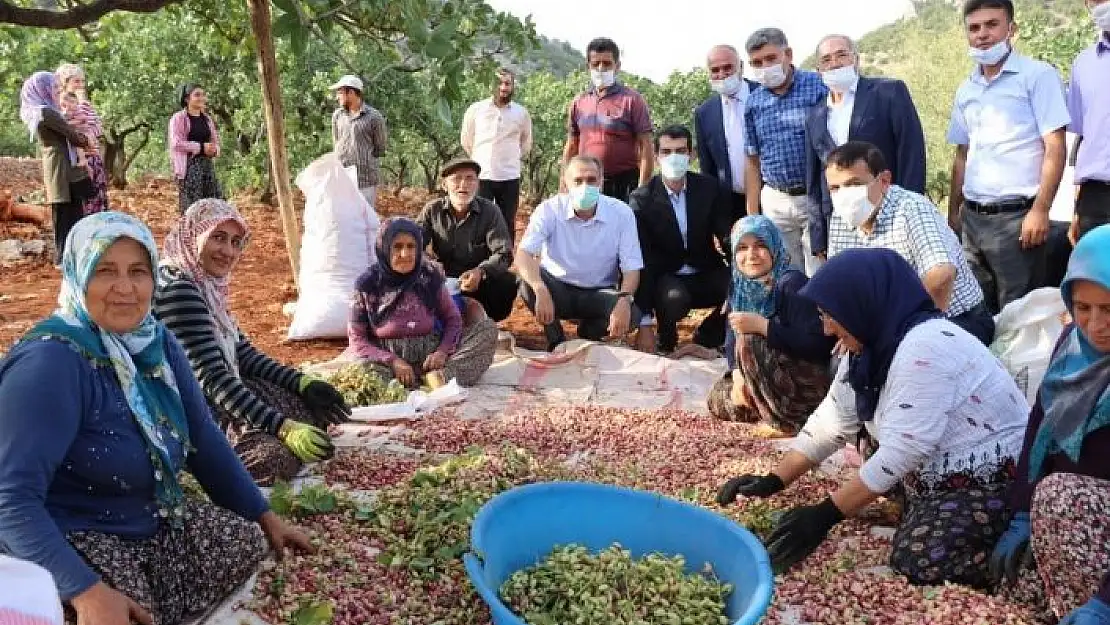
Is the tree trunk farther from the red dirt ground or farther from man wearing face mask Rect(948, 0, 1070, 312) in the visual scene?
man wearing face mask Rect(948, 0, 1070, 312)

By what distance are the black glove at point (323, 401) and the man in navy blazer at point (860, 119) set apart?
2707 mm

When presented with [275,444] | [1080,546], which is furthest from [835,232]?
[275,444]

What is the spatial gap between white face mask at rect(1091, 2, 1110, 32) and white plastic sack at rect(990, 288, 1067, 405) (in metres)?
1.31

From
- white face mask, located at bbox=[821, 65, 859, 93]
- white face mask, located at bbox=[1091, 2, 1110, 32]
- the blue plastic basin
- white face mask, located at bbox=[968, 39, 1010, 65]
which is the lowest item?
the blue plastic basin

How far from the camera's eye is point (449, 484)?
3146 mm

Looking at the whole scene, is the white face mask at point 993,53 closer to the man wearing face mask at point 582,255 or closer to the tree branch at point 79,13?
the man wearing face mask at point 582,255

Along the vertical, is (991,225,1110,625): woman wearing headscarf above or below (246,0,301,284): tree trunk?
below

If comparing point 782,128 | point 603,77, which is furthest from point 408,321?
point 603,77

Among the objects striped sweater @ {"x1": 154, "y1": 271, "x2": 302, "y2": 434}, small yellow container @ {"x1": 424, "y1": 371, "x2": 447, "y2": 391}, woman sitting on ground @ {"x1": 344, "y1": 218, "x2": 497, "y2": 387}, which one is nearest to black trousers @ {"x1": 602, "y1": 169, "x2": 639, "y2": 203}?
woman sitting on ground @ {"x1": 344, "y1": 218, "x2": 497, "y2": 387}

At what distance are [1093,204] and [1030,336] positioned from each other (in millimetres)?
912

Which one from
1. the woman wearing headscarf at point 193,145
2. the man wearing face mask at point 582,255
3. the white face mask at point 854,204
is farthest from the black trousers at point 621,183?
the woman wearing headscarf at point 193,145

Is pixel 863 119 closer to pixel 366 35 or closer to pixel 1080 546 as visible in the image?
pixel 366 35

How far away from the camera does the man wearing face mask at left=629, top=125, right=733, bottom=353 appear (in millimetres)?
5633

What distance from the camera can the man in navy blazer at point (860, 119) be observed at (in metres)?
4.64
